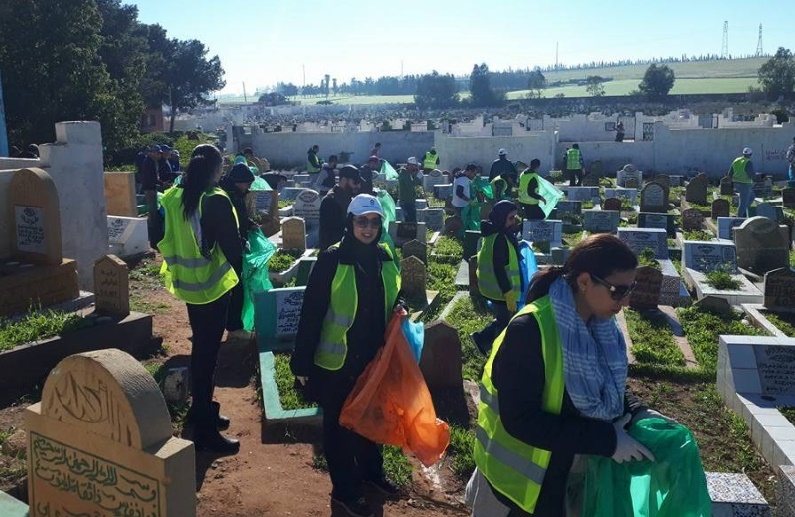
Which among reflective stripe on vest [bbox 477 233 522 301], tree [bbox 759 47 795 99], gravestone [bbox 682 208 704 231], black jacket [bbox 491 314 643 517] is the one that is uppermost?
tree [bbox 759 47 795 99]

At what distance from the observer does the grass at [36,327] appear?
5.82 metres

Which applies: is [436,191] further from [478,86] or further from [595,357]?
[478,86]

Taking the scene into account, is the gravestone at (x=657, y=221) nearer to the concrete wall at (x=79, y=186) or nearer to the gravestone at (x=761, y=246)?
the gravestone at (x=761, y=246)

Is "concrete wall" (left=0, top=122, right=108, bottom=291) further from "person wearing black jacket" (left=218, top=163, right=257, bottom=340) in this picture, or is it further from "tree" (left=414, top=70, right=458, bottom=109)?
"tree" (left=414, top=70, right=458, bottom=109)

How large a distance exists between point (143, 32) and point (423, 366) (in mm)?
48397

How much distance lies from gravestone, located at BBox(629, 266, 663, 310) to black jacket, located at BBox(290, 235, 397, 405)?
594cm

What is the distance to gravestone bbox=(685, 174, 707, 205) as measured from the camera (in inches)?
796

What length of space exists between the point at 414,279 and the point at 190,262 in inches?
194

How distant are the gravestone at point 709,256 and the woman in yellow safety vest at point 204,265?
8.41 metres

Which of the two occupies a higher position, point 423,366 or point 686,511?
point 686,511

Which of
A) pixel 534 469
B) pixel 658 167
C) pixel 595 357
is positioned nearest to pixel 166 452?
pixel 534 469

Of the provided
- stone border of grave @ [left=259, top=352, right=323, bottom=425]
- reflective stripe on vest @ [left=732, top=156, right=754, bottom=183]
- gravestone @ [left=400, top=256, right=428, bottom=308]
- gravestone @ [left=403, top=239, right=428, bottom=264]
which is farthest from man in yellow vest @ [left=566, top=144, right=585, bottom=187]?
stone border of grave @ [left=259, top=352, right=323, bottom=425]

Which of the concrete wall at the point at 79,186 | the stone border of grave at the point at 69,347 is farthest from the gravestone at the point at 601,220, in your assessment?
the stone border of grave at the point at 69,347

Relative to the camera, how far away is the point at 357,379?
13.3 feet
